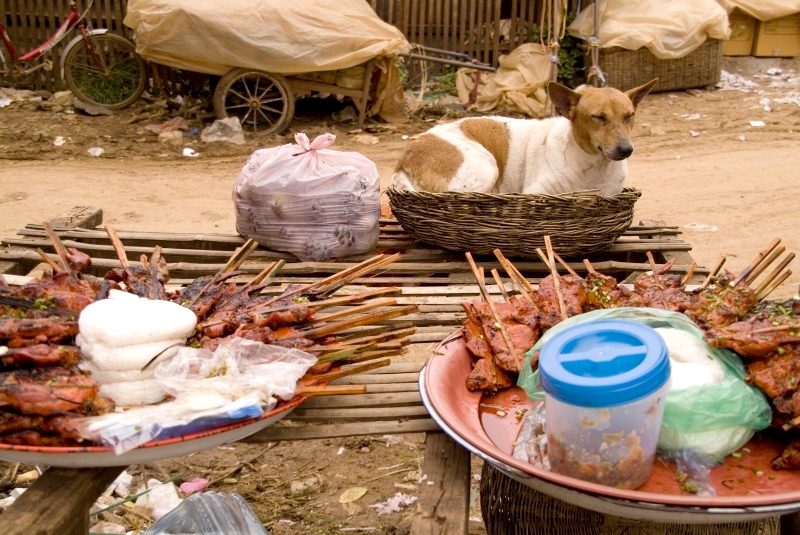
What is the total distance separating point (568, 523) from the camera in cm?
248

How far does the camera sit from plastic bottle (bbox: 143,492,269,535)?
8.22ft

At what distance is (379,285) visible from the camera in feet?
12.0

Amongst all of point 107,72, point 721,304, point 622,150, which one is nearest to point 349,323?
point 721,304

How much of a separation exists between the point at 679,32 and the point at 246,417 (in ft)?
32.2

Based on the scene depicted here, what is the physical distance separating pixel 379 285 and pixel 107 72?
24.1 feet

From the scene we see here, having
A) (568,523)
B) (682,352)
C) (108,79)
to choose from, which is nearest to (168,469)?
(568,523)

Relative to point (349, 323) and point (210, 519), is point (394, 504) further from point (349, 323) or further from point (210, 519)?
point (349, 323)

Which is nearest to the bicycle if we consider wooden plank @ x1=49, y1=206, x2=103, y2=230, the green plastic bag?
wooden plank @ x1=49, y1=206, x2=103, y2=230

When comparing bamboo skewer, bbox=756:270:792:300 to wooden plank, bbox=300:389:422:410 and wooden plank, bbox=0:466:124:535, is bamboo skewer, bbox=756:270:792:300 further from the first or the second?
wooden plank, bbox=0:466:124:535

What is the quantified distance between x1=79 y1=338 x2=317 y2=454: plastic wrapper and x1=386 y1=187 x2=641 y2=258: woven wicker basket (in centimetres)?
182

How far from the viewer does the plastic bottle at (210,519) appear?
2506mm

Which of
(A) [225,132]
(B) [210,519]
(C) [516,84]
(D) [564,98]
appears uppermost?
(D) [564,98]

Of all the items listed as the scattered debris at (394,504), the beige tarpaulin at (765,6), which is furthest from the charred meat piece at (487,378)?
the beige tarpaulin at (765,6)

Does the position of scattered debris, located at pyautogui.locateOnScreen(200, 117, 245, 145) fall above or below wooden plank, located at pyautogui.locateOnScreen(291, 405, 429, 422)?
below
